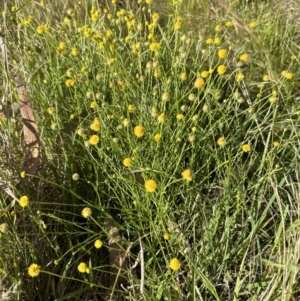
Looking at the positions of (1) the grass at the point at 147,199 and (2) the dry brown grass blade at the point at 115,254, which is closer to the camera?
(1) the grass at the point at 147,199

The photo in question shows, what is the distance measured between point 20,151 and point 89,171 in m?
0.21

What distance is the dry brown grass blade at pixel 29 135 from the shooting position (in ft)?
4.03

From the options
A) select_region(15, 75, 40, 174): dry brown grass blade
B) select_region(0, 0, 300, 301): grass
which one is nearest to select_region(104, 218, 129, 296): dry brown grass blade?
select_region(0, 0, 300, 301): grass

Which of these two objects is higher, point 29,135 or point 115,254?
point 29,135

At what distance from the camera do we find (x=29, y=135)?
128cm

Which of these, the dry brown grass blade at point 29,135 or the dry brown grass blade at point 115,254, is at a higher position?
the dry brown grass blade at point 29,135

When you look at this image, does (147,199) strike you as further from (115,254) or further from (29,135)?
(29,135)

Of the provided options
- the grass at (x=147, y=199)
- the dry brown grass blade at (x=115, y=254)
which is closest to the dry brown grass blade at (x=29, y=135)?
the grass at (x=147, y=199)

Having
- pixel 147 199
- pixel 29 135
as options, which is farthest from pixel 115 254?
pixel 29 135

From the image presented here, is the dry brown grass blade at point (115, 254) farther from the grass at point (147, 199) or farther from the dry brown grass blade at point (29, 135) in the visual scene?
the dry brown grass blade at point (29, 135)

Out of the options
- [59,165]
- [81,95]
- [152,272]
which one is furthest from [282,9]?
[152,272]

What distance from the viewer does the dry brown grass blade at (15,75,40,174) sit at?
123 cm

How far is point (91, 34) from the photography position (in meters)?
1.39

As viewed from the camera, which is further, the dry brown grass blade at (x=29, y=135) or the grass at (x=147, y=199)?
the dry brown grass blade at (x=29, y=135)
